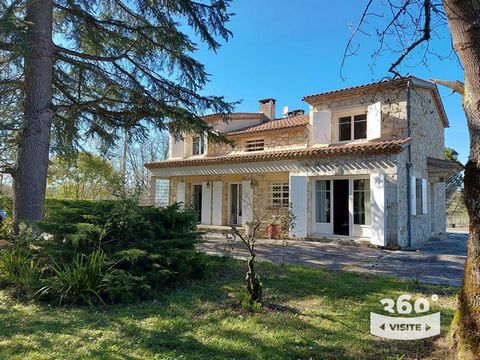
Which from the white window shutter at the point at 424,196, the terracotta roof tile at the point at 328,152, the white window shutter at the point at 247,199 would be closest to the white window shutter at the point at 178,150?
the terracotta roof tile at the point at 328,152

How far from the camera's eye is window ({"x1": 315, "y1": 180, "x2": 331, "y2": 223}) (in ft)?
49.0

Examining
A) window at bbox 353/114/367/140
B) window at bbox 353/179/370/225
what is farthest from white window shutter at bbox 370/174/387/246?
window at bbox 353/114/367/140

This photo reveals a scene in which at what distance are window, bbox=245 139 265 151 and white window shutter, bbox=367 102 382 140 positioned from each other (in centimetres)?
592

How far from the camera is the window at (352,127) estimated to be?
14.8 metres

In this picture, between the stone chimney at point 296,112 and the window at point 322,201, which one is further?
the stone chimney at point 296,112

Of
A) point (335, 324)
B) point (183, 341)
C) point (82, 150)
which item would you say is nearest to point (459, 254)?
point (335, 324)

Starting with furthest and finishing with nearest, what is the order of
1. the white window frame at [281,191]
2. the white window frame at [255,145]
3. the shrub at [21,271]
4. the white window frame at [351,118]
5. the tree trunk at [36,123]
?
the white window frame at [255,145] → the white window frame at [281,191] → the white window frame at [351,118] → the tree trunk at [36,123] → the shrub at [21,271]

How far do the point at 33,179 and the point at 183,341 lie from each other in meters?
6.51

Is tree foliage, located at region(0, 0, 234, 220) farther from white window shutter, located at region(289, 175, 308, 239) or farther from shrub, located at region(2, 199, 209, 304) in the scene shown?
white window shutter, located at region(289, 175, 308, 239)

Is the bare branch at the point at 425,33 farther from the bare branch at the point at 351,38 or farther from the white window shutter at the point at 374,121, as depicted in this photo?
the white window shutter at the point at 374,121

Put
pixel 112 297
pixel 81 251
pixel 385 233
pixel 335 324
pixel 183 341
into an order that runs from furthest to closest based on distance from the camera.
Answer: pixel 385 233, pixel 81 251, pixel 112 297, pixel 335 324, pixel 183 341

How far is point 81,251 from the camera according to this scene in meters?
6.07

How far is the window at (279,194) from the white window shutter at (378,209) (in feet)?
15.9

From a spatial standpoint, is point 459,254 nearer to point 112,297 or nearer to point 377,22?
point 377,22
